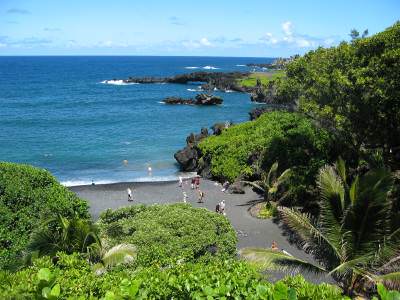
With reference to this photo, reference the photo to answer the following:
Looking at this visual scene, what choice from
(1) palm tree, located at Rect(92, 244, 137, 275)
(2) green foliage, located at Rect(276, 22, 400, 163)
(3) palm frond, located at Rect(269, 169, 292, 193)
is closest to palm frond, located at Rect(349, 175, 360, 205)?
(1) palm tree, located at Rect(92, 244, 137, 275)

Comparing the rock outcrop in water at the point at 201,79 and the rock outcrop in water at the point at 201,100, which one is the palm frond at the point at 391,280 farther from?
the rock outcrop in water at the point at 201,79

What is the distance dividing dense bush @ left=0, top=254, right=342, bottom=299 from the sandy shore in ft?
40.2

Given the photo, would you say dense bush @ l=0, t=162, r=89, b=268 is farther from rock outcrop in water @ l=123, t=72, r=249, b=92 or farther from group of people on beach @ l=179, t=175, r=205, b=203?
rock outcrop in water @ l=123, t=72, r=249, b=92

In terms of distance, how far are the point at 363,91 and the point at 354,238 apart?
35.2ft

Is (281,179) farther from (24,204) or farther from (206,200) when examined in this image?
(24,204)

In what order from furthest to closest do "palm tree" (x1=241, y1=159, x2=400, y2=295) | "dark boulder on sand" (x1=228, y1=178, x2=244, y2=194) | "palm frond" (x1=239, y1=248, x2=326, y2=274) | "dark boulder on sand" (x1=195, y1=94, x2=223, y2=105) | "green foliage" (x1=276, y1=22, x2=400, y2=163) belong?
"dark boulder on sand" (x1=195, y1=94, x2=223, y2=105) < "dark boulder on sand" (x1=228, y1=178, x2=244, y2=194) < "green foliage" (x1=276, y1=22, x2=400, y2=163) < "palm frond" (x1=239, y1=248, x2=326, y2=274) < "palm tree" (x1=241, y1=159, x2=400, y2=295)

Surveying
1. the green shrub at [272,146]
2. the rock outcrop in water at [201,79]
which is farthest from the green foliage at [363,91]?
the rock outcrop in water at [201,79]

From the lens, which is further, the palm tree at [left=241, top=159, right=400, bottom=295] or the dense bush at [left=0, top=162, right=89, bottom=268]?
the dense bush at [left=0, top=162, right=89, bottom=268]

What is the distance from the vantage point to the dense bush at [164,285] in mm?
5730

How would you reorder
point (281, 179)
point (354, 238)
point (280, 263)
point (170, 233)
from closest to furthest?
1. point (354, 238)
2. point (280, 263)
3. point (170, 233)
4. point (281, 179)

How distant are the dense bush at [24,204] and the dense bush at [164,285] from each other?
3.68m

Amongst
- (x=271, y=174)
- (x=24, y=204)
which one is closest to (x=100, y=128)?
(x=271, y=174)

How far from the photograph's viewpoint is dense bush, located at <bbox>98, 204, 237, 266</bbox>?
13758 mm

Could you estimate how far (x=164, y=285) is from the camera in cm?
818
